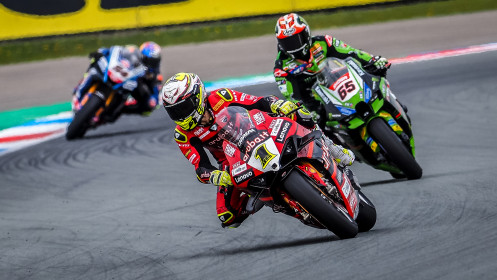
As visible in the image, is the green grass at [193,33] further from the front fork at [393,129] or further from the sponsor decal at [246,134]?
the sponsor decal at [246,134]

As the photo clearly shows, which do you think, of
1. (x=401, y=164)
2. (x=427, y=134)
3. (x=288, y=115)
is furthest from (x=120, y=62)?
(x=288, y=115)

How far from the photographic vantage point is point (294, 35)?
8234mm

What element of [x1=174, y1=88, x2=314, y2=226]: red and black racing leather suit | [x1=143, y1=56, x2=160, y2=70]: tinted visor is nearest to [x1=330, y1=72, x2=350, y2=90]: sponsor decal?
[x1=174, y1=88, x2=314, y2=226]: red and black racing leather suit

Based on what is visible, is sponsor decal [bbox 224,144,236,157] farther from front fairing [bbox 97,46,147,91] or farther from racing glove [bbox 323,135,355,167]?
front fairing [bbox 97,46,147,91]

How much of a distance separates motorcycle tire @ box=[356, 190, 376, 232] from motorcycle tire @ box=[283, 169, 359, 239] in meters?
0.49

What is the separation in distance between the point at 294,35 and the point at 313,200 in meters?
2.92

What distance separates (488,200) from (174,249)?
2.44 meters

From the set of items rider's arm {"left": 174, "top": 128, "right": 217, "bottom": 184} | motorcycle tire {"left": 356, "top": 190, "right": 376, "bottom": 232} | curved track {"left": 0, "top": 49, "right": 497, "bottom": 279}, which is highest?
rider's arm {"left": 174, "top": 128, "right": 217, "bottom": 184}

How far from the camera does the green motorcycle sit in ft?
25.7

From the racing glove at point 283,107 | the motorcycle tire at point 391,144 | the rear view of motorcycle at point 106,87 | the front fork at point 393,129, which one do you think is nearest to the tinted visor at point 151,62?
the rear view of motorcycle at point 106,87

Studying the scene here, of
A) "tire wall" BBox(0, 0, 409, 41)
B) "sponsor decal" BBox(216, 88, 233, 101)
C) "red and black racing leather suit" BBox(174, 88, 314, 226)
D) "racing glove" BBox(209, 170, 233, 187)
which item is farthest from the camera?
"tire wall" BBox(0, 0, 409, 41)

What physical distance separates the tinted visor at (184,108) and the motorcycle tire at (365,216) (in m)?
1.37

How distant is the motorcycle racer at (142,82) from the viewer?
12398mm

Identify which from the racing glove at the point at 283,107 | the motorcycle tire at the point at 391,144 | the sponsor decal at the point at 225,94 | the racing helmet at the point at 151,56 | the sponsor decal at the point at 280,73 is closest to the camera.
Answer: the racing glove at the point at 283,107
